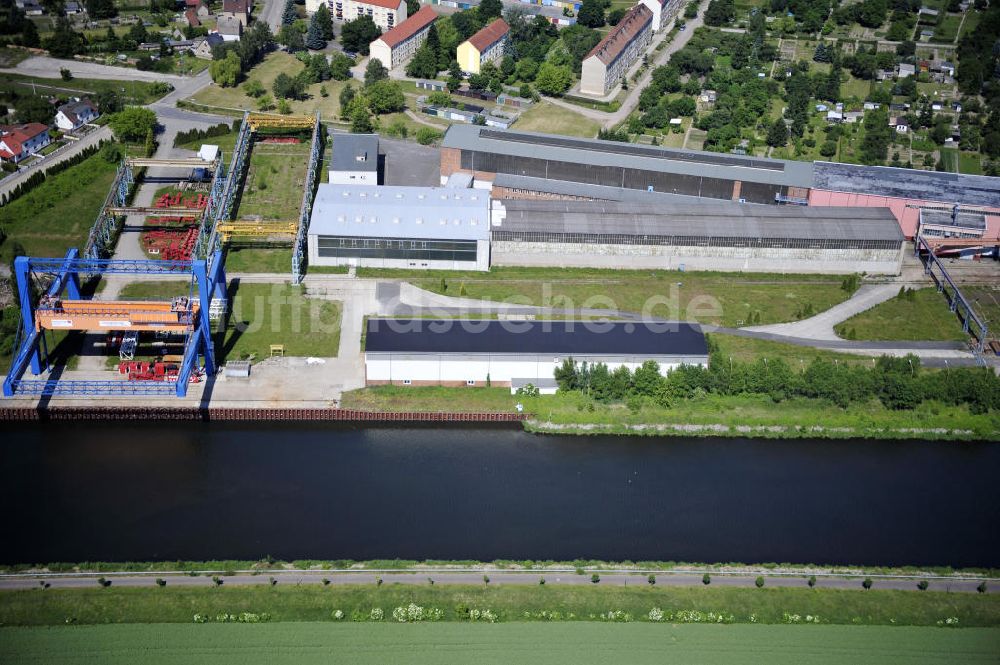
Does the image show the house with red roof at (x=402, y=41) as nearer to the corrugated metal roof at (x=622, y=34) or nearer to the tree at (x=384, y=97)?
the tree at (x=384, y=97)

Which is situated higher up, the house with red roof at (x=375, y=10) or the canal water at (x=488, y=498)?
the house with red roof at (x=375, y=10)

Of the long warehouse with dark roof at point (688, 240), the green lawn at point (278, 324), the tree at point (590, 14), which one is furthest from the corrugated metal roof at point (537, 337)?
the tree at point (590, 14)

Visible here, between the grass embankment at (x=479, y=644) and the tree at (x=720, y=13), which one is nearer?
the grass embankment at (x=479, y=644)

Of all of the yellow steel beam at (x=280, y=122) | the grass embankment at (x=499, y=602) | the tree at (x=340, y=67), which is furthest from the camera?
the tree at (x=340, y=67)

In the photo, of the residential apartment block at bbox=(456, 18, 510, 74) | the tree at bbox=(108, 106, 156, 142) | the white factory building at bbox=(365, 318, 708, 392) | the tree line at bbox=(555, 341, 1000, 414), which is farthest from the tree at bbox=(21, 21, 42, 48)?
the tree line at bbox=(555, 341, 1000, 414)

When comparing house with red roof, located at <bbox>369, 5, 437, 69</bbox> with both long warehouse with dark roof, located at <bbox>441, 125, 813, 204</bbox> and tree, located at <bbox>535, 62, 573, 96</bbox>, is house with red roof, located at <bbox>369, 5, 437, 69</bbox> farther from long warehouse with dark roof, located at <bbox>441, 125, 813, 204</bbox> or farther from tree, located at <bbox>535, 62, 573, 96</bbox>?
long warehouse with dark roof, located at <bbox>441, 125, 813, 204</bbox>

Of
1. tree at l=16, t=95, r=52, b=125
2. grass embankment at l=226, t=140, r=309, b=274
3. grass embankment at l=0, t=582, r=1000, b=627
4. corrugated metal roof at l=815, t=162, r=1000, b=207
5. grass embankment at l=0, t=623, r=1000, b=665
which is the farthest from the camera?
tree at l=16, t=95, r=52, b=125

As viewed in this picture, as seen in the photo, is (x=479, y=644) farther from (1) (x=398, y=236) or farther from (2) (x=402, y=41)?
(2) (x=402, y=41)
